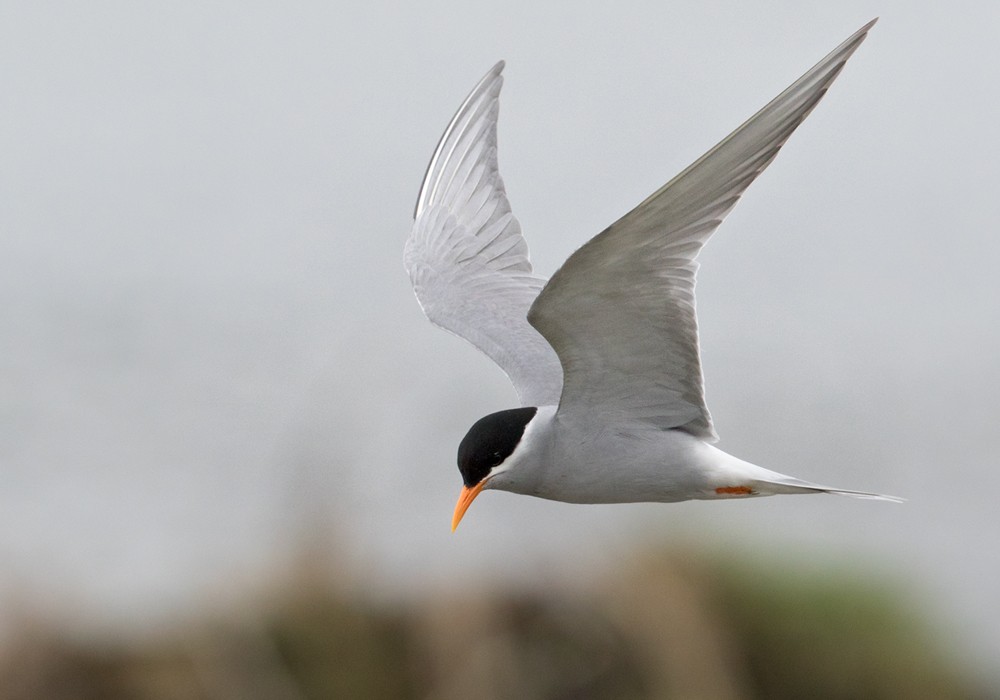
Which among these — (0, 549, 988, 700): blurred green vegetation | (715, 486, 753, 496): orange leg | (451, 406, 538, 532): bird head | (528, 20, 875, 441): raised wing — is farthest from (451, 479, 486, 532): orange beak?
(0, 549, 988, 700): blurred green vegetation

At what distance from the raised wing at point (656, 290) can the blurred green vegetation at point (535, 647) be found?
7.53ft

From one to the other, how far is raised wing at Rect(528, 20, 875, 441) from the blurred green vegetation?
7.53ft

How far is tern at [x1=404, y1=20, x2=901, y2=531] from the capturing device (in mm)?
3201

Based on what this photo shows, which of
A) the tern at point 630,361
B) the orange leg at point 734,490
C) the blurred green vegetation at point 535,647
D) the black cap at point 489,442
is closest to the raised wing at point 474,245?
the tern at point 630,361

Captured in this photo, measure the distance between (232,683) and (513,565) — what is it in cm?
143

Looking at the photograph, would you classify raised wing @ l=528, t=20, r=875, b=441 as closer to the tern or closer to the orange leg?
the tern

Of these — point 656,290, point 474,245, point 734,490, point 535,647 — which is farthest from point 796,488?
point 535,647

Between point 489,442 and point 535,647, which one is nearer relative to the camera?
point 489,442

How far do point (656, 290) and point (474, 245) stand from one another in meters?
1.88

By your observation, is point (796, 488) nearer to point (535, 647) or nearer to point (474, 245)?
point (474, 245)

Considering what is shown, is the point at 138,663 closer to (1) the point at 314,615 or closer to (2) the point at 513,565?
(1) the point at 314,615

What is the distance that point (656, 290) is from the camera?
11.7 feet

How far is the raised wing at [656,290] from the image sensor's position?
313cm

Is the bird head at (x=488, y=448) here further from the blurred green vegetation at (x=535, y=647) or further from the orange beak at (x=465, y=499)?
the blurred green vegetation at (x=535, y=647)
